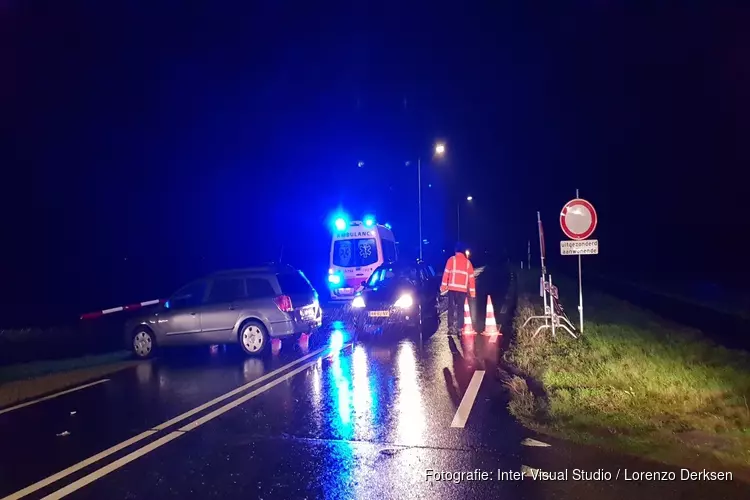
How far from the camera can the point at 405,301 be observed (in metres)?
14.2

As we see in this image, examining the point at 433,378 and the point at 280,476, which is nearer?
the point at 280,476

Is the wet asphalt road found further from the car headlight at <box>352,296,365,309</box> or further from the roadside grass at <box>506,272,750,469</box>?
the car headlight at <box>352,296,365,309</box>

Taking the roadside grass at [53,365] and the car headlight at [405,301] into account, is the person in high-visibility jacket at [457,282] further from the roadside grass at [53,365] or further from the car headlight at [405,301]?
the roadside grass at [53,365]

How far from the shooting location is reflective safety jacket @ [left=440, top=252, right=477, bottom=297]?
43.2 feet

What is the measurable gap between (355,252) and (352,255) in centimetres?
14

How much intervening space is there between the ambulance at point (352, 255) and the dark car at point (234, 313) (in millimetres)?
7114

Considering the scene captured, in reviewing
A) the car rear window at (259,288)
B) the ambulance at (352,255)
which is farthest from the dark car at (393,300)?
the ambulance at (352,255)

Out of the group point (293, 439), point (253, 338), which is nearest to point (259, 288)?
point (253, 338)

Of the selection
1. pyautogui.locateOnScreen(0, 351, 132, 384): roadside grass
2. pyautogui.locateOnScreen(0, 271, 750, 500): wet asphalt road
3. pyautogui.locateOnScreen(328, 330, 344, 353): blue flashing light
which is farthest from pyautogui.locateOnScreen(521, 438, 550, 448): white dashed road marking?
pyautogui.locateOnScreen(0, 351, 132, 384): roadside grass

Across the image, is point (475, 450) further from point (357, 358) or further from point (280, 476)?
point (357, 358)

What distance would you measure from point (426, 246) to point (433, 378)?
20823 millimetres

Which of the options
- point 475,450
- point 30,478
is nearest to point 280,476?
point 475,450

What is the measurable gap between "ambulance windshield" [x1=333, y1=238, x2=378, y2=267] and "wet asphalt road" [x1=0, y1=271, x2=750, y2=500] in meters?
9.32

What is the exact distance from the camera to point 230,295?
40.8 feet
